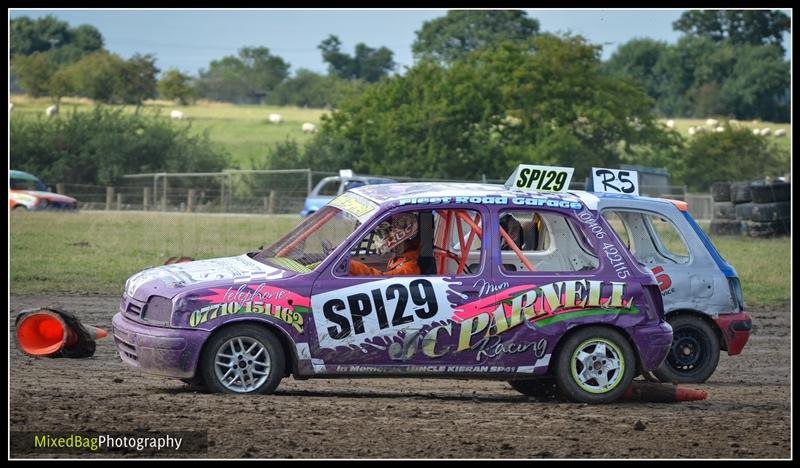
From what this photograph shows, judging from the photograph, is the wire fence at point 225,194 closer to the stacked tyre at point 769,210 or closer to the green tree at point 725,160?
the stacked tyre at point 769,210

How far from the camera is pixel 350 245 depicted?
9594 mm

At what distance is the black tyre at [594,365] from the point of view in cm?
988

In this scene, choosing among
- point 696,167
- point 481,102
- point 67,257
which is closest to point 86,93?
point 481,102

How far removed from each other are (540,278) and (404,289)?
1084 millimetres

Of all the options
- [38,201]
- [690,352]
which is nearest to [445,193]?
[690,352]

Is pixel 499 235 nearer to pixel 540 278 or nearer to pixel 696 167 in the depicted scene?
pixel 540 278

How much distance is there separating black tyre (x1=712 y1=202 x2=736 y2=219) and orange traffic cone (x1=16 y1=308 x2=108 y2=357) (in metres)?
22.7

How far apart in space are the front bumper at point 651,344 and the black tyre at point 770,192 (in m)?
21.0

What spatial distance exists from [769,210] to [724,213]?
1.42 meters

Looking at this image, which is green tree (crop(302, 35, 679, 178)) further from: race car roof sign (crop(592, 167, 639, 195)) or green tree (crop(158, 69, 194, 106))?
green tree (crop(158, 69, 194, 106))

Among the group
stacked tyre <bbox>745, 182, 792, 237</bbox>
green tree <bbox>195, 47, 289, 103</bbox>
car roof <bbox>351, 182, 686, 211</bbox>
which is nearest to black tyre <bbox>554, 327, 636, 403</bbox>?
car roof <bbox>351, 182, 686, 211</bbox>

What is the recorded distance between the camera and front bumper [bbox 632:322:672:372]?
9.95 meters

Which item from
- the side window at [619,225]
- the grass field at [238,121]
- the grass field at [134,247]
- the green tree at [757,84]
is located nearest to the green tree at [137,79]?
the grass field at [238,121]

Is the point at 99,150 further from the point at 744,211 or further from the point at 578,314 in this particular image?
the point at 578,314
